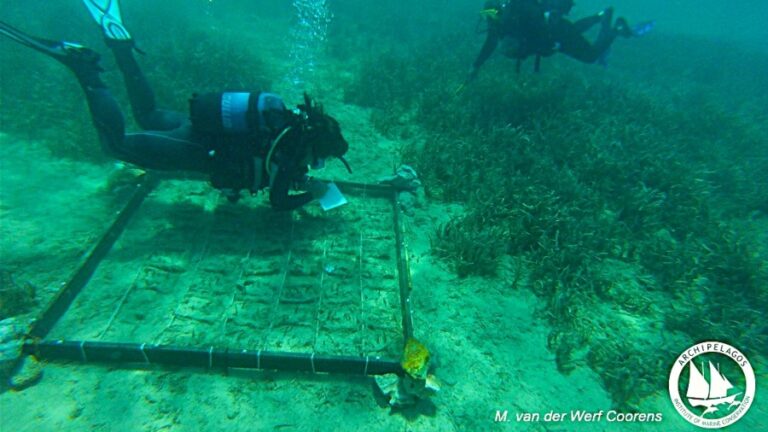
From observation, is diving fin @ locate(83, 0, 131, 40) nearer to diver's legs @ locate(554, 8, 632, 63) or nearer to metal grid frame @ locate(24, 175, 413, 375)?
metal grid frame @ locate(24, 175, 413, 375)

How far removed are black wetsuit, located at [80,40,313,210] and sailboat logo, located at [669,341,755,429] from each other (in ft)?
16.4

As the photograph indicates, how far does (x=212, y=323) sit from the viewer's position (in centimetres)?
403

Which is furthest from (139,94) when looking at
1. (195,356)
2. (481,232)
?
(481,232)

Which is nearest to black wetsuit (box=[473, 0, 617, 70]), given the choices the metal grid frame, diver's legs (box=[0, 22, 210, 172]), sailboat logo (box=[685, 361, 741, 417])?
sailboat logo (box=[685, 361, 741, 417])

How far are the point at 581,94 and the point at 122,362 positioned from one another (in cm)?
1272

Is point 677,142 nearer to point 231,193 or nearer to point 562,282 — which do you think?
point 562,282

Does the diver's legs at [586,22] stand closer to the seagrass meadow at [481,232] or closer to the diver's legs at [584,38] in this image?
the diver's legs at [584,38]

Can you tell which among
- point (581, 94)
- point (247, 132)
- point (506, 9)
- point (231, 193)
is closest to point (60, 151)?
point (231, 193)

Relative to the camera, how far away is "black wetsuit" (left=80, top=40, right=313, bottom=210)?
436cm

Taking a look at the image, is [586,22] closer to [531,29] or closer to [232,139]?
[531,29]

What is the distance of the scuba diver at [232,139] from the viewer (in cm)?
429

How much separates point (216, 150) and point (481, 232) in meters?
3.90

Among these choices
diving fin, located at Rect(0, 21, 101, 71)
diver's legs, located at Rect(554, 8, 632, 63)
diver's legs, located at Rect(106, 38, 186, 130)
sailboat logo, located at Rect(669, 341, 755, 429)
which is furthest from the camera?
diver's legs, located at Rect(554, 8, 632, 63)

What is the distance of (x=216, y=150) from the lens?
4523 millimetres
